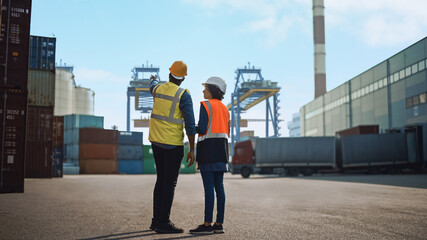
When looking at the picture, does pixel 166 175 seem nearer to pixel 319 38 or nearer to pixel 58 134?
pixel 58 134

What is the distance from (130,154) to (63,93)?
16765 mm

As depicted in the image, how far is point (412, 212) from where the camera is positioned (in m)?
6.35

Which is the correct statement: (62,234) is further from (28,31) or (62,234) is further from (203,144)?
(28,31)

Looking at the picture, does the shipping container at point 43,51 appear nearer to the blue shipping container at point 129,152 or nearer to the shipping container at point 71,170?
the shipping container at point 71,170

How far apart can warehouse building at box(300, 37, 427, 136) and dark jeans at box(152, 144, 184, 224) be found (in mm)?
29599

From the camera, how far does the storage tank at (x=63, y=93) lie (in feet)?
184

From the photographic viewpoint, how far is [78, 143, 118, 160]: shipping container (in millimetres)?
41938

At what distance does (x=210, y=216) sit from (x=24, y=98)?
7.57 metres

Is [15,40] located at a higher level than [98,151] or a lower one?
higher

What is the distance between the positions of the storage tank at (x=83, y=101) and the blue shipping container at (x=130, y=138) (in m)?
18.6

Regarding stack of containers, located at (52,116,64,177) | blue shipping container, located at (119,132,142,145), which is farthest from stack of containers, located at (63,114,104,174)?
stack of containers, located at (52,116,64,177)

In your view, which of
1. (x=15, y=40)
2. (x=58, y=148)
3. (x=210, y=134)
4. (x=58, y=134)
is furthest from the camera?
(x=58, y=134)

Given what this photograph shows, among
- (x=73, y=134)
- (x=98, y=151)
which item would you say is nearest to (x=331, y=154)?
(x=98, y=151)

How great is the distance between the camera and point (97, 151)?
42.7 metres
